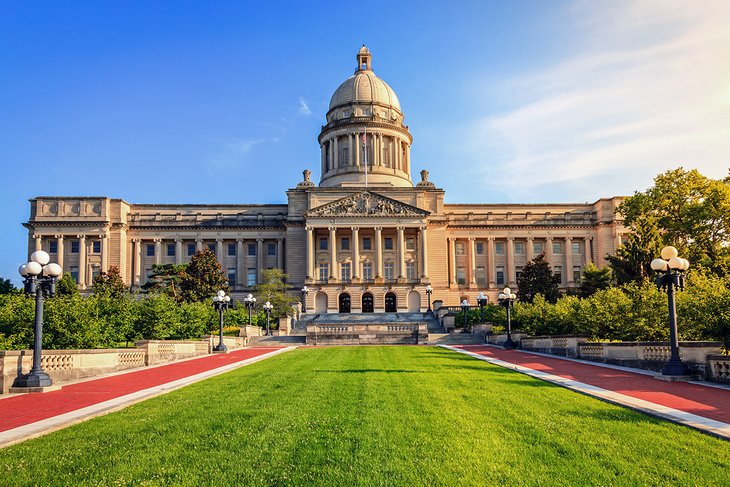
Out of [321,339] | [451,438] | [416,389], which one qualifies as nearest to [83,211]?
[321,339]

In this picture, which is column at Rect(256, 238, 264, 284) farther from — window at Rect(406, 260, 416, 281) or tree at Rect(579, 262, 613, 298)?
tree at Rect(579, 262, 613, 298)

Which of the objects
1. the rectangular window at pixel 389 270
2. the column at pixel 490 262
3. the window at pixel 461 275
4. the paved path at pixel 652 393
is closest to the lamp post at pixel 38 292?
the paved path at pixel 652 393

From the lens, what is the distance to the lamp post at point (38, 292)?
16.8 m

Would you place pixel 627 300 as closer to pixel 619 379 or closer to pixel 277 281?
pixel 619 379

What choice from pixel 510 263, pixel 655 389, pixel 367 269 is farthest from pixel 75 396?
pixel 510 263

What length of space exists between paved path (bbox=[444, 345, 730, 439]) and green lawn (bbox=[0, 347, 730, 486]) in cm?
70

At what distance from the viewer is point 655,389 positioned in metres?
15.6

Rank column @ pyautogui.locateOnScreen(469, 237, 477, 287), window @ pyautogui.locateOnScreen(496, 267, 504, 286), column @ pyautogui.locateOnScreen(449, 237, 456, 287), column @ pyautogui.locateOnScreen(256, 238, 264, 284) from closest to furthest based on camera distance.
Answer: column @ pyautogui.locateOnScreen(449, 237, 456, 287), column @ pyautogui.locateOnScreen(256, 238, 264, 284), column @ pyautogui.locateOnScreen(469, 237, 477, 287), window @ pyautogui.locateOnScreen(496, 267, 504, 286)

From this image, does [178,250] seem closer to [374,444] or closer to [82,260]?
[82,260]

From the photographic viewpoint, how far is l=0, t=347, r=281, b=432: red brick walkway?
12258 mm

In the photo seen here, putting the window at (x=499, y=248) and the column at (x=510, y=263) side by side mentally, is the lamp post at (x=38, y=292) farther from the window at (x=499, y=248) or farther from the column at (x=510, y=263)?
the window at (x=499, y=248)

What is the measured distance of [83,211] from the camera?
275 feet

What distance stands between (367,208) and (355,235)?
4.14 metres

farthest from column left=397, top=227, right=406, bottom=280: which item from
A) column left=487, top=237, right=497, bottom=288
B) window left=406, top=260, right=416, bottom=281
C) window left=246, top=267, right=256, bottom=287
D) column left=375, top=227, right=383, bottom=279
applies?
window left=246, top=267, right=256, bottom=287
